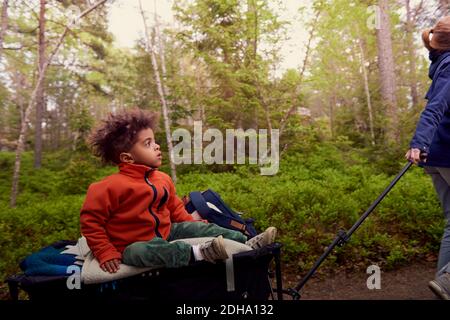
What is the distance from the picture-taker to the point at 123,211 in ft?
6.41

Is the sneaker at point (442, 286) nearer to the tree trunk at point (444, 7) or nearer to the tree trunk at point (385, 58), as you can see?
the tree trunk at point (385, 58)

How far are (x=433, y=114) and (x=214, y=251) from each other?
6.03 ft

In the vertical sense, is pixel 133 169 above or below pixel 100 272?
above

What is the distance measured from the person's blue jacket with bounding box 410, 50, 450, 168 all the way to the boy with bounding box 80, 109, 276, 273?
1.25 metres

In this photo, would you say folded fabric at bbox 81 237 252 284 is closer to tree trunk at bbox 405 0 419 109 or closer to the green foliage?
the green foliage

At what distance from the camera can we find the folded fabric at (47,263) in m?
1.63

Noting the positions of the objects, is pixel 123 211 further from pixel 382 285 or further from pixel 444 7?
pixel 444 7

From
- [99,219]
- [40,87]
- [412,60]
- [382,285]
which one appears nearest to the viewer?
[99,219]

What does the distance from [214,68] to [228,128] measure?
6.60 feet

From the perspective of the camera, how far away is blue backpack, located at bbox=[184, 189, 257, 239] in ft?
7.73

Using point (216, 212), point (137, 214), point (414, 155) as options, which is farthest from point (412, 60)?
point (137, 214)

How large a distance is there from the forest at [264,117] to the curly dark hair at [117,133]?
70 cm

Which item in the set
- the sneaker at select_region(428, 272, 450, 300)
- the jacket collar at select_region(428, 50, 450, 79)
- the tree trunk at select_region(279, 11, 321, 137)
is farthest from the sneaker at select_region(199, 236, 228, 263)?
the tree trunk at select_region(279, 11, 321, 137)

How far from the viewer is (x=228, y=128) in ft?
31.4
